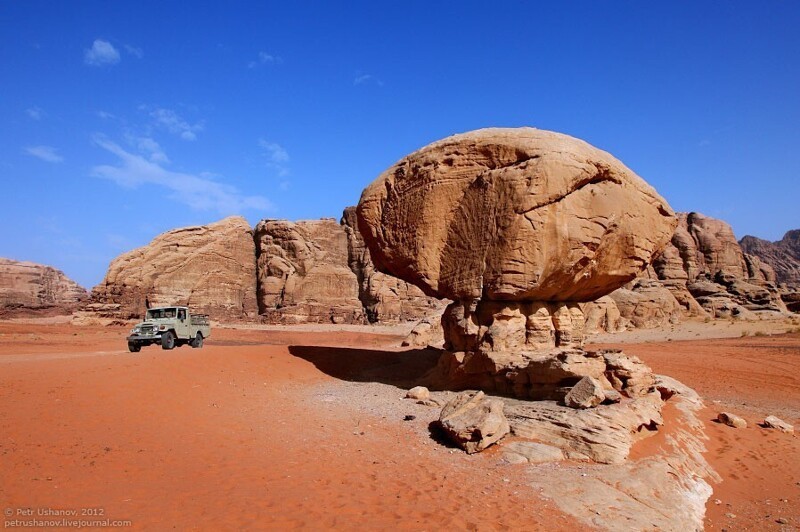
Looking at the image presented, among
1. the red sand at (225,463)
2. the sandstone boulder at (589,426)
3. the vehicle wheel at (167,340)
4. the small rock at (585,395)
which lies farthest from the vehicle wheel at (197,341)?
the small rock at (585,395)

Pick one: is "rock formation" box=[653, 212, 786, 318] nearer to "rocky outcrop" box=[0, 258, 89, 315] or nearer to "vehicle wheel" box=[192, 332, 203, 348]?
"vehicle wheel" box=[192, 332, 203, 348]

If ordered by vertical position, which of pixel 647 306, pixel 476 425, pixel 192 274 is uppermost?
pixel 192 274

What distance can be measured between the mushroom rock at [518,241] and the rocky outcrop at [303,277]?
27191mm

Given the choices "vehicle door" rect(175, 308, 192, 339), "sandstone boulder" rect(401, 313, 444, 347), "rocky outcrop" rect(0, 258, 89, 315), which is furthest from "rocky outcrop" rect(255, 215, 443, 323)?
"vehicle door" rect(175, 308, 192, 339)

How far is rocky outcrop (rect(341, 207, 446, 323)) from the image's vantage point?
132 ft

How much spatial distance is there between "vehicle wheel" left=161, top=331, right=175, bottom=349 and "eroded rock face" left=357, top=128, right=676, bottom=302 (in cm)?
1006

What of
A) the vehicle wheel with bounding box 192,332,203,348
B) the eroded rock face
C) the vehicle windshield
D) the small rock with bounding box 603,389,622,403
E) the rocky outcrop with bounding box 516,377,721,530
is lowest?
the rocky outcrop with bounding box 516,377,721,530

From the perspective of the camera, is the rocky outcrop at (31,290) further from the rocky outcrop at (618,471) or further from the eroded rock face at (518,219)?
the rocky outcrop at (618,471)

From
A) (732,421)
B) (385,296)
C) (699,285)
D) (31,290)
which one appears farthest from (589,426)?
(31,290)

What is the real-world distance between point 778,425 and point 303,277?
33904 mm

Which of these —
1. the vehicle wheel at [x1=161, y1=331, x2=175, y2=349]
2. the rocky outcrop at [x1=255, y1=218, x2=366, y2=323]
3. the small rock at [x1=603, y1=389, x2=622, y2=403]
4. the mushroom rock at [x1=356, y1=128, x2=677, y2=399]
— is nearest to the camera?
the small rock at [x1=603, y1=389, x2=622, y2=403]

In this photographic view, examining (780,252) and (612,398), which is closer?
(612,398)

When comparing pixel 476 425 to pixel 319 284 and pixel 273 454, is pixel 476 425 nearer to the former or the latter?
pixel 273 454

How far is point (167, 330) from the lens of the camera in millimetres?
17812
